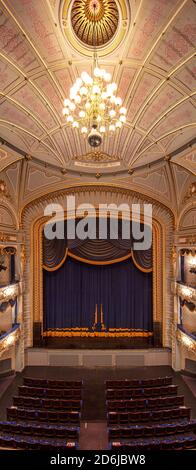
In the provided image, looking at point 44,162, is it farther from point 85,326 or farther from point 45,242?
point 85,326

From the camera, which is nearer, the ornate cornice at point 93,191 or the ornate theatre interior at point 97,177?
the ornate theatre interior at point 97,177

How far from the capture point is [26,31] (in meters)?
6.04

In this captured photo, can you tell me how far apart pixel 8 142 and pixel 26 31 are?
15.8 ft

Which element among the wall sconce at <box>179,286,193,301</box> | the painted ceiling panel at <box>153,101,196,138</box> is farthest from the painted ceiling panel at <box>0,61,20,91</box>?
the wall sconce at <box>179,286,193,301</box>

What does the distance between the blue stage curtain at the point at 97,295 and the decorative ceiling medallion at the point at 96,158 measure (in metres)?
6.54

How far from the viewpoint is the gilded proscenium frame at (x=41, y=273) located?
50.6 feet

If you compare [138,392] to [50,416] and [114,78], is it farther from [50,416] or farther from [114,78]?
[114,78]

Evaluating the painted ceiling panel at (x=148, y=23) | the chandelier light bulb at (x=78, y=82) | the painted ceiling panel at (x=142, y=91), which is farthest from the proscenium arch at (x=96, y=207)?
the chandelier light bulb at (x=78, y=82)

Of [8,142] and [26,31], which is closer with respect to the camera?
[26,31]

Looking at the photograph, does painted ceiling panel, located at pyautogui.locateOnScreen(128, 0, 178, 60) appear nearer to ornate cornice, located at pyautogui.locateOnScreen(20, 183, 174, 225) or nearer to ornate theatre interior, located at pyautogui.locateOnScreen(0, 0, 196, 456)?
ornate theatre interior, located at pyautogui.locateOnScreen(0, 0, 196, 456)

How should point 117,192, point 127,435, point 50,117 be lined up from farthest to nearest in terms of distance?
point 117,192
point 50,117
point 127,435

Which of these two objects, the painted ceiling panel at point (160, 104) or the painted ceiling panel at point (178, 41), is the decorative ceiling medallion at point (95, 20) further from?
the painted ceiling panel at point (160, 104)

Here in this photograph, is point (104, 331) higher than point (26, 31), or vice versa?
point (26, 31)
